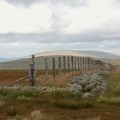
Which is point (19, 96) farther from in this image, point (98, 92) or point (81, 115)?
point (81, 115)

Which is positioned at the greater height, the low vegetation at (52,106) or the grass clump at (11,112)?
the grass clump at (11,112)

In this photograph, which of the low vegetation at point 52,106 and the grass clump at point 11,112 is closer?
the low vegetation at point 52,106

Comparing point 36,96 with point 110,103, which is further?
point 36,96

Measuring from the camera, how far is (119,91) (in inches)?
1017

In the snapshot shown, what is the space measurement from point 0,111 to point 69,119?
9.24 ft

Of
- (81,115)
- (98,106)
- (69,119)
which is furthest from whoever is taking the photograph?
(98,106)

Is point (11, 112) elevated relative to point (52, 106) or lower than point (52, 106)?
elevated

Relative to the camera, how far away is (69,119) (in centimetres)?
1538

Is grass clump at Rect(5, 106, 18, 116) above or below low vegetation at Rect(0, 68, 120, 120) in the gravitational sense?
above

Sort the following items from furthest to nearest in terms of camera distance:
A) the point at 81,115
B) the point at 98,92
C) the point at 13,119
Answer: the point at 98,92 → the point at 81,115 → the point at 13,119

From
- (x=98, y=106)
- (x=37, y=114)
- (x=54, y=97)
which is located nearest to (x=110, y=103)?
(x=98, y=106)

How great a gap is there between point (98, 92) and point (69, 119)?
31.5 feet

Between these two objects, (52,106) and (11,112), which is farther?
(52,106)

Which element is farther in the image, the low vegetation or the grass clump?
the grass clump
